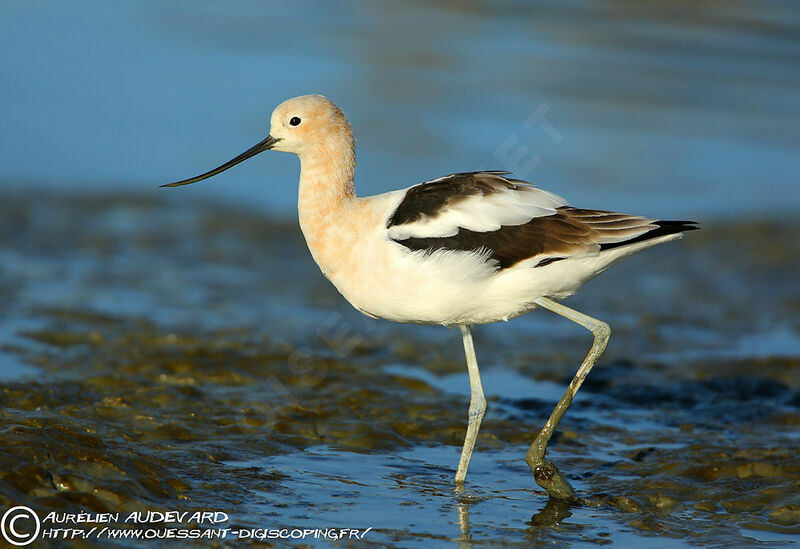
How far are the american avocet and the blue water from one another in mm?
5954

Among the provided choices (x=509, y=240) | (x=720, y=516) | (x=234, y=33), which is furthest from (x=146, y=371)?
(x=234, y=33)

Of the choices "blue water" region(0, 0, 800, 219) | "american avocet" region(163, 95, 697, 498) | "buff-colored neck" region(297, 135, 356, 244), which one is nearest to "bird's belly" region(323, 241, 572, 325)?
"american avocet" region(163, 95, 697, 498)

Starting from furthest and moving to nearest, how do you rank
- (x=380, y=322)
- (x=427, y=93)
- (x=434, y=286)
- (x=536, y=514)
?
(x=427, y=93) < (x=380, y=322) < (x=434, y=286) < (x=536, y=514)

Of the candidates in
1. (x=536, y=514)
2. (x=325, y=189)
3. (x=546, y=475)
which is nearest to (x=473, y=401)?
(x=546, y=475)

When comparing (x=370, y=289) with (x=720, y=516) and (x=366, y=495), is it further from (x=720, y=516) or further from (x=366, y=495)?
(x=720, y=516)

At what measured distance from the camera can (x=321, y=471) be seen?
648cm

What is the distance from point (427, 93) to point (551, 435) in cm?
995

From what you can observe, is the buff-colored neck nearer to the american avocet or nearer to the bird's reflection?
the american avocet

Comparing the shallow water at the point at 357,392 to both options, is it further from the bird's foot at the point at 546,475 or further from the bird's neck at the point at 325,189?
the bird's neck at the point at 325,189

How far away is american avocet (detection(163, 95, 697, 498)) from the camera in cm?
619

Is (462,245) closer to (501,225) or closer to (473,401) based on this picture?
(501,225)

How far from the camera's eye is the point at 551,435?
259 inches

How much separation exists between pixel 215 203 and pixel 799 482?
26.3ft

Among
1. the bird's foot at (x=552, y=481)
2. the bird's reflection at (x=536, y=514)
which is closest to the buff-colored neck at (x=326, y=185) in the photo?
the bird's reflection at (x=536, y=514)
